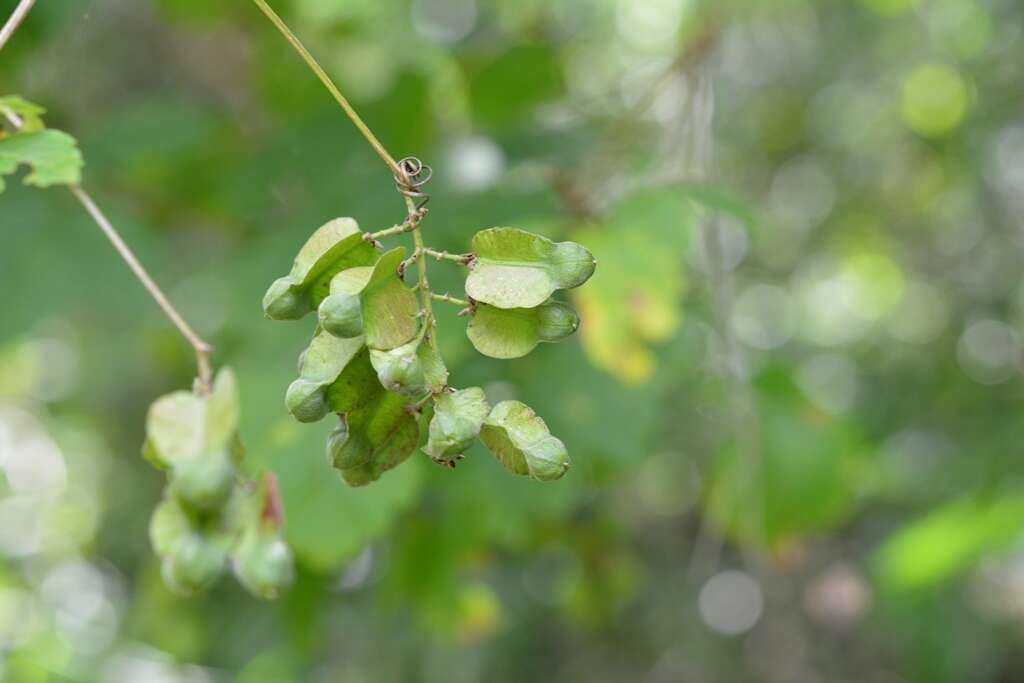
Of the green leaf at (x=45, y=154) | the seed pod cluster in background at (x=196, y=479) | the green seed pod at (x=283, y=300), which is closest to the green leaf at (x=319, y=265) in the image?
Result: the green seed pod at (x=283, y=300)

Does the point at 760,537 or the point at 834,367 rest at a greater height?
the point at 760,537

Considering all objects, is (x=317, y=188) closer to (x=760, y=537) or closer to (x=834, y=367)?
(x=760, y=537)

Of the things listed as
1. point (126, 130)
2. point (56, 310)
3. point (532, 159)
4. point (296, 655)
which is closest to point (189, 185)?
point (126, 130)

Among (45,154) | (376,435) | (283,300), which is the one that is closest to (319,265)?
(283,300)

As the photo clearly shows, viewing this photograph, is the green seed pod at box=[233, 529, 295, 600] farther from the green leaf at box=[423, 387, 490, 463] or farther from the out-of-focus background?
the out-of-focus background

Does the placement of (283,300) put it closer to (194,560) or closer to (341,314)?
(341,314)

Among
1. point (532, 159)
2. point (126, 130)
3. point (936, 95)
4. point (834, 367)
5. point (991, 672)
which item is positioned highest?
point (126, 130)
